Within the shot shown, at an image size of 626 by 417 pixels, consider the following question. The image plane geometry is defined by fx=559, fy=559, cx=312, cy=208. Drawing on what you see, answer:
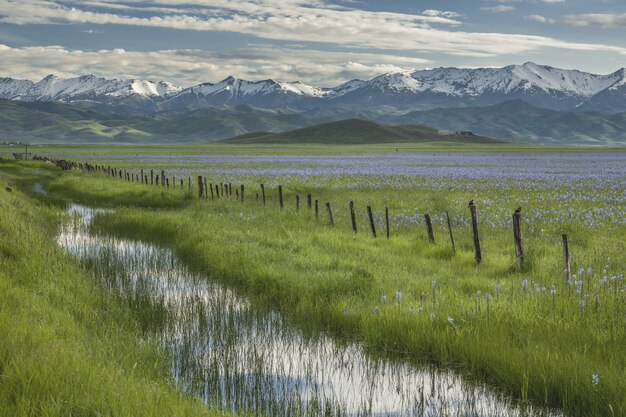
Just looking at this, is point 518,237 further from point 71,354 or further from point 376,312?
point 71,354

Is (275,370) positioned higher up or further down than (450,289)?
Result: further down

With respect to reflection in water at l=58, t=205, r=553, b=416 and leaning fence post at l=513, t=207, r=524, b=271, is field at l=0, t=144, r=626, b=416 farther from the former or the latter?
leaning fence post at l=513, t=207, r=524, b=271

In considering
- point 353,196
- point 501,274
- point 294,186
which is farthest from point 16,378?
point 294,186

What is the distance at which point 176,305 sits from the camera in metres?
11.1

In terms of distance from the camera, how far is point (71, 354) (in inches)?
252

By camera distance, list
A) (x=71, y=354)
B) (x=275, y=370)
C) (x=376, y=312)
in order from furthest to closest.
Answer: (x=376, y=312), (x=275, y=370), (x=71, y=354)

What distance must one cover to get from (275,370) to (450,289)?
3.90 meters

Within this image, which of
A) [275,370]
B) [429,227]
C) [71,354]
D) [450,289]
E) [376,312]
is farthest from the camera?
[429,227]

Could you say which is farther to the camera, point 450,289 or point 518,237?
point 518,237

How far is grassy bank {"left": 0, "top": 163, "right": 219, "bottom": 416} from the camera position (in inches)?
210

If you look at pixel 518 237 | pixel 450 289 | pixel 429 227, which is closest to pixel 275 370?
pixel 450 289

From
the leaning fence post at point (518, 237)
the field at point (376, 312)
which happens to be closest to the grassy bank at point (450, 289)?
the field at point (376, 312)

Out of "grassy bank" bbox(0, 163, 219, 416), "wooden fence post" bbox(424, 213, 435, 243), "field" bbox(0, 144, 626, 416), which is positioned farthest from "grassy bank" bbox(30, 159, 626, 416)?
"grassy bank" bbox(0, 163, 219, 416)

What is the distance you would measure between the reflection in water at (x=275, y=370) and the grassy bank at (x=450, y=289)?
1.56 ft
